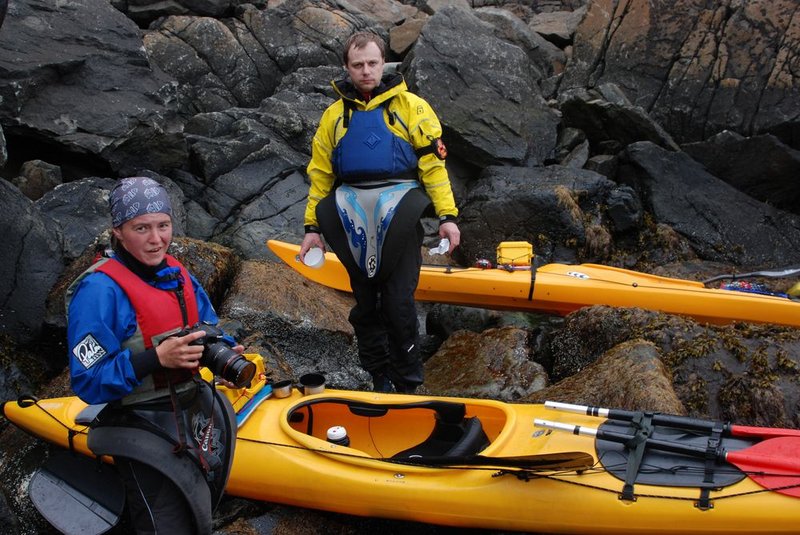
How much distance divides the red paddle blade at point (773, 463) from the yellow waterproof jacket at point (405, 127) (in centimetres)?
171

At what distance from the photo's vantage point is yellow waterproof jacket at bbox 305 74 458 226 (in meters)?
3.69

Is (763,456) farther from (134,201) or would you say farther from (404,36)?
(404,36)

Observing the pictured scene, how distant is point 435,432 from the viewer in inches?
144

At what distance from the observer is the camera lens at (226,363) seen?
229cm

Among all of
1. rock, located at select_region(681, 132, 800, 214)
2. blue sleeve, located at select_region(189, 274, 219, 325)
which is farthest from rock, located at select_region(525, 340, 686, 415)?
rock, located at select_region(681, 132, 800, 214)

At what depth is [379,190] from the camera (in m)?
3.79

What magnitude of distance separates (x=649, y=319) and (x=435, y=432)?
67.1 inches

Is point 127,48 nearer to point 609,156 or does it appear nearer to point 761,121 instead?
point 609,156

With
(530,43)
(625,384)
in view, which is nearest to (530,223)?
(625,384)

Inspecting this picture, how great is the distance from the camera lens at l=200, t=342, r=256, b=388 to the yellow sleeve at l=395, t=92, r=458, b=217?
170 cm

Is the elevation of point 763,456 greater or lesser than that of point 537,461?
greater

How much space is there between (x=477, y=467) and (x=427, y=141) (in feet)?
5.16

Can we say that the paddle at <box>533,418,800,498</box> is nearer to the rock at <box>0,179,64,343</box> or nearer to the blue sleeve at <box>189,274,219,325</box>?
the blue sleeve at <box>189,274,219,325</box>

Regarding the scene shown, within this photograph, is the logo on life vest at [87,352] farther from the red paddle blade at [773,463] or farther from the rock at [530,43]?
the rock at [530,43]
